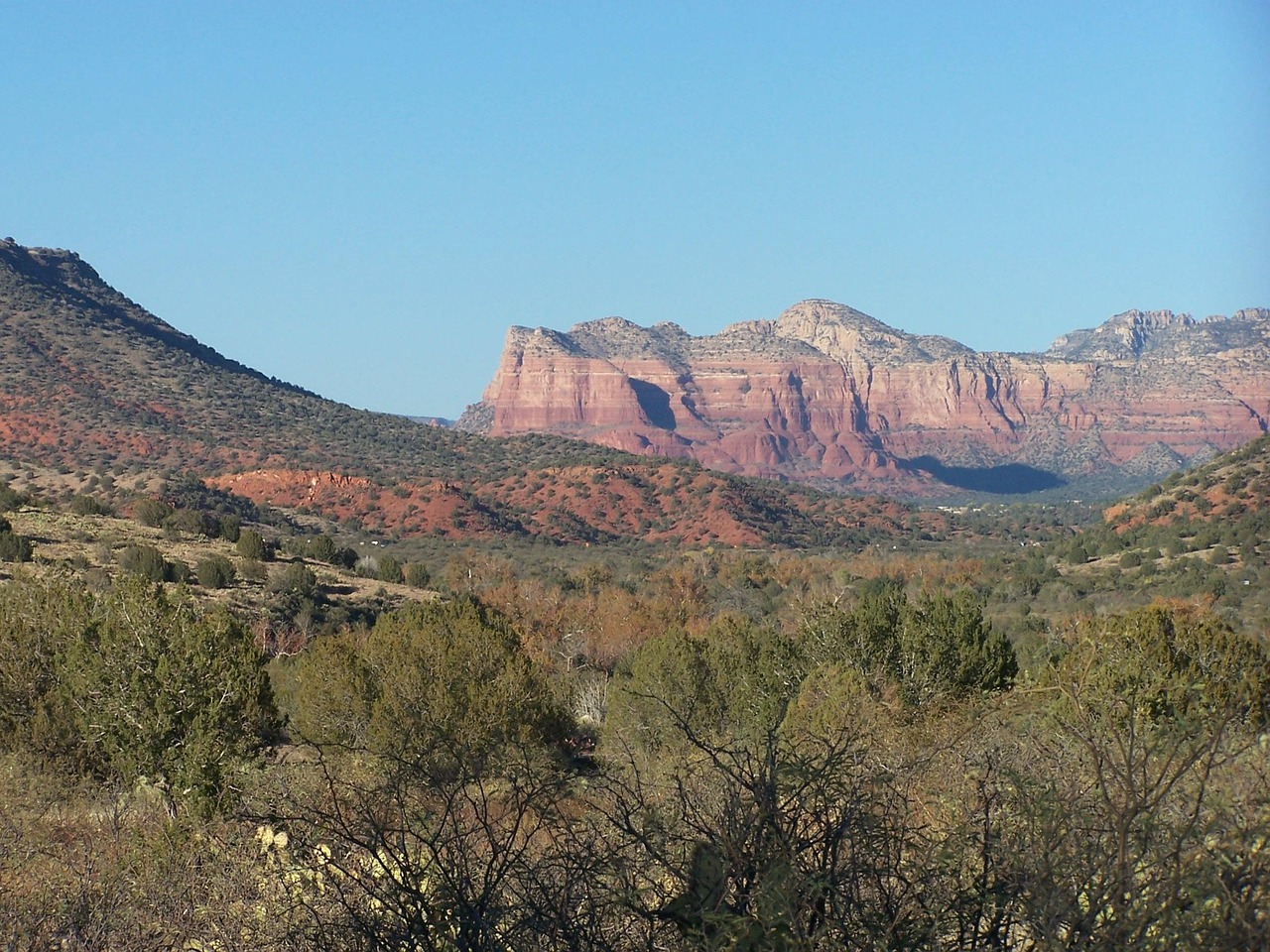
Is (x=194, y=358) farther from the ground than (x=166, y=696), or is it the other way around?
(x=194, y=358)

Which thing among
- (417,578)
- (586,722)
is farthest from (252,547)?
(586,722)

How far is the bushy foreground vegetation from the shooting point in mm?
4602

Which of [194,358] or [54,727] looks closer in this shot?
[54,727]

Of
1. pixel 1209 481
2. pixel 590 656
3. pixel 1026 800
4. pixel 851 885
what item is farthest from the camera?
pixel 1209 481

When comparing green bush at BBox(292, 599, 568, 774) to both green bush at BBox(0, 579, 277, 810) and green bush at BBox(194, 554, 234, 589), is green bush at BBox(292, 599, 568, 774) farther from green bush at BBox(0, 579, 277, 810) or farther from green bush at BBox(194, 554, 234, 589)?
green bush at BBox(194, 554, 234, 589)

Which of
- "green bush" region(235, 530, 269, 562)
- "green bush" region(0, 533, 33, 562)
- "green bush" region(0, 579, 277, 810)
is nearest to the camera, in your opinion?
"green bush" region(0, 579, 277, 810)

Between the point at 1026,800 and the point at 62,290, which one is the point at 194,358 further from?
the point at 1026,800

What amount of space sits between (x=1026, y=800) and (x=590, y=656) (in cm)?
3153

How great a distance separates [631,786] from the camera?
12500 mm

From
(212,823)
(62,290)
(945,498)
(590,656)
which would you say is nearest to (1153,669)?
(212,823)

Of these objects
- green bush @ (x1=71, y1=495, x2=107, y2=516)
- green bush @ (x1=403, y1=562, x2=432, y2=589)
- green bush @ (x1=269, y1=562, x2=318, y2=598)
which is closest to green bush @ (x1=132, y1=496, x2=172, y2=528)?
green bush @ (x1=71, y1=495, x2=107, y2=516)

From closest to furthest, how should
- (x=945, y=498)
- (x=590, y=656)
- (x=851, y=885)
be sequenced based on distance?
(x=851, y=885) → (x=590, y=656) → (x=945, y=498)

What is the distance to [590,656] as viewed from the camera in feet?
119

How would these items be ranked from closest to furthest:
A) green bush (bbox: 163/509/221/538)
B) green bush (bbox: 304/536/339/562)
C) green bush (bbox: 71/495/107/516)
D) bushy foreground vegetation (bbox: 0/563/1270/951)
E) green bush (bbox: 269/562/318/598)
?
bushy foreground vegetation (bbox: 0/563/1270/951) → green bush (bbox: 269/562/318/598) → green bush (bbox: 71/495/107/516) → green bush (bbox: 163/509/221/538) → green bush (bbox: 304/536/339/562)
